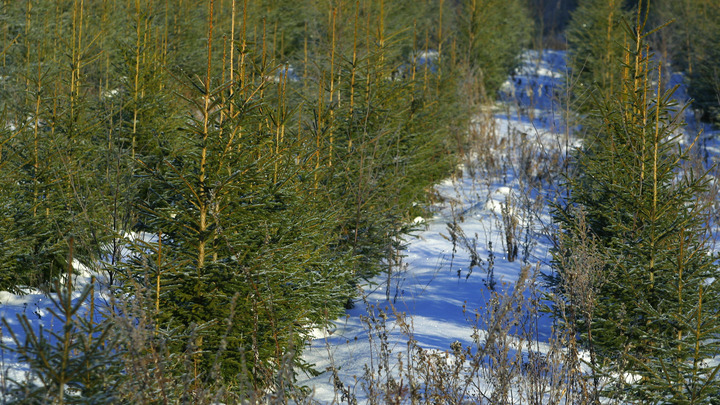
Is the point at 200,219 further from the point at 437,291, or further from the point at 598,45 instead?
the point at 598,45

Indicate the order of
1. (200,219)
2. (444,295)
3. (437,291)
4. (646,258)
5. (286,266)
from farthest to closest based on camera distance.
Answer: (437,291) < (444,295) < (646,258) < (286,266) < (200,219)

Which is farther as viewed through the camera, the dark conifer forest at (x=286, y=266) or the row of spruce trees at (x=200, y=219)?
the dark conifer forest at (x=286, y=266)

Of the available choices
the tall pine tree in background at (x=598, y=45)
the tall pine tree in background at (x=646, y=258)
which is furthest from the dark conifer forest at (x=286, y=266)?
the tall pine tree in background at (x=598, y=45)

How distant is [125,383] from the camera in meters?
2.37

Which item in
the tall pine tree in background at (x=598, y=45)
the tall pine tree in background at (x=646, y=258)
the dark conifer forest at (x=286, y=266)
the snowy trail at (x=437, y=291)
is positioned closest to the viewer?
the dark conifer forest at (x=286, y=266)

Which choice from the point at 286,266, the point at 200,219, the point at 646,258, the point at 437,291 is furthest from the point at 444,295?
the point at 200,219

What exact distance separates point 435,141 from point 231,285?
15.0ft

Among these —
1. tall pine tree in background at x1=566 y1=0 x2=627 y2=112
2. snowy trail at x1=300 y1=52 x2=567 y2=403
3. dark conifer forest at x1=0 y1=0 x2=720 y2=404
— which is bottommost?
snowy trail at x1=300 y1=52 x2=567 y2=403

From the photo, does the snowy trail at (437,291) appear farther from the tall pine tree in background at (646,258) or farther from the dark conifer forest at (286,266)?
the tall pine tree in background at (646,258)

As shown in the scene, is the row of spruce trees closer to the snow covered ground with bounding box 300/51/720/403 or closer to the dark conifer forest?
the dark conifer forest

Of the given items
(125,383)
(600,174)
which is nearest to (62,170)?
(125,383)

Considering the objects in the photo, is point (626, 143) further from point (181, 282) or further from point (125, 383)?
point (125, 383)

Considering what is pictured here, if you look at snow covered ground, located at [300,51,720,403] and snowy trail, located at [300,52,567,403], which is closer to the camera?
snow covered ground, located at [300,51,720,403]

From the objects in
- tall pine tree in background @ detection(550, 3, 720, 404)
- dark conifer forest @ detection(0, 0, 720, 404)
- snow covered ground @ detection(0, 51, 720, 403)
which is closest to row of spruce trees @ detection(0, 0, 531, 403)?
dark conifer forest @ detection(0, 0, 720, 404)
